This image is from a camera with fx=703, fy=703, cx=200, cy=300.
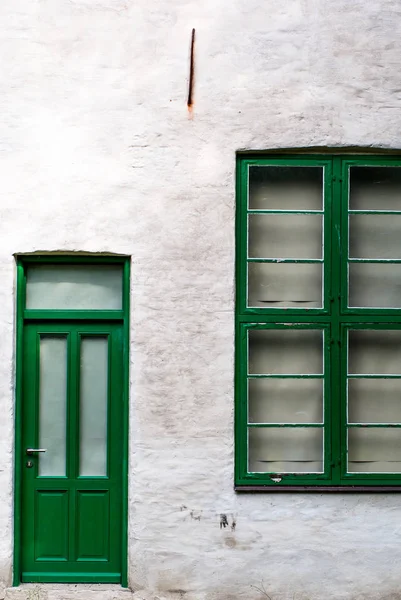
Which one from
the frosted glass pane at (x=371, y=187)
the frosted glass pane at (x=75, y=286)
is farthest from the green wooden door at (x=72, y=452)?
the frosted glass pane at (x=371, y=187)

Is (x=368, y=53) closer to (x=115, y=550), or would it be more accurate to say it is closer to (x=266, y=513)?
(x=266, y=513)

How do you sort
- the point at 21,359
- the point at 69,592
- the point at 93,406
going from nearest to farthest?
the point at 69,592 → the point at 21,359 → the point at 93,406

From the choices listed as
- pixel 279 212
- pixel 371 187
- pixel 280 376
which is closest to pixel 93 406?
pixel 280 376

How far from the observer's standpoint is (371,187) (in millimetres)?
6094

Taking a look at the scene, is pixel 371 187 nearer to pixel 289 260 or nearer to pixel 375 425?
pixel 289 260

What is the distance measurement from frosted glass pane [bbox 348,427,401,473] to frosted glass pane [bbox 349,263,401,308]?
1085 millimetres

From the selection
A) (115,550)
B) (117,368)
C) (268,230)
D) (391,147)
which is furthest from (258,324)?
(115,550)

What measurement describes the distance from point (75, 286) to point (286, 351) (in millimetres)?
1897

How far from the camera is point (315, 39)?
596cm

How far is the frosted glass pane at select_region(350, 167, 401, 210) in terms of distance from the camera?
20.0 feet

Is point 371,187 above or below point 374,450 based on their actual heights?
above

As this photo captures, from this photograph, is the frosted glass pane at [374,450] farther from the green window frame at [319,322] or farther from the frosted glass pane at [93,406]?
the frosted glass pane at [93,406]

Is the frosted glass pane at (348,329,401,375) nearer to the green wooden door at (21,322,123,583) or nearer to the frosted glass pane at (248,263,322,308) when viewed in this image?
the frosted glass pane at (248,263,322,308)

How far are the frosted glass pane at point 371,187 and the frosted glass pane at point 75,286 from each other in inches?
→ 84.1
